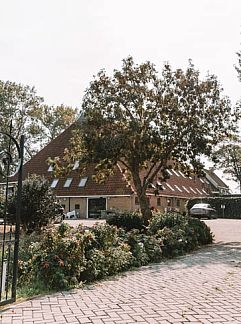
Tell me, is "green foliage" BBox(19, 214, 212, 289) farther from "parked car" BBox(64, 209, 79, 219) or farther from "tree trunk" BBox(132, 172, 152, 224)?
"parked car" BBox(64, 209, 79, 219)

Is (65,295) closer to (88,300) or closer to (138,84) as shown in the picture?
(88,300)

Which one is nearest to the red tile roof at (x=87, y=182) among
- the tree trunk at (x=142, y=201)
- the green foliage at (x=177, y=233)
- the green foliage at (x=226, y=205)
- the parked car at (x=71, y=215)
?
the parked car at (x=71, y=215)

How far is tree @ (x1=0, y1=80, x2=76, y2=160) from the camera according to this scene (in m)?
49.1

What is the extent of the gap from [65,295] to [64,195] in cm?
3343

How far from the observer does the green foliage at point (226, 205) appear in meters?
45.0

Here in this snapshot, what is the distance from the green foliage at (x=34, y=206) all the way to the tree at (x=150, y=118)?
8.98 ft

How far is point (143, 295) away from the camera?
7500 millimetres

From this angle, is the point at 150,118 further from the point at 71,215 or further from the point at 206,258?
the point at 71,215

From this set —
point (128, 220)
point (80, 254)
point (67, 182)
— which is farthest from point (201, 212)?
point (80, 254)

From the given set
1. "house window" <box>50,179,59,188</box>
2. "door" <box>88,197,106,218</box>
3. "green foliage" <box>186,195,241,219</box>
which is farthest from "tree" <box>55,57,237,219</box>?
"green foliage" <box>186,195,241,219</box>

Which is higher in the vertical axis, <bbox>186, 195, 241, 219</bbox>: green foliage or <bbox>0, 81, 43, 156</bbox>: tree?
<bbox>0, 81, 43, 156</bbox>: tree

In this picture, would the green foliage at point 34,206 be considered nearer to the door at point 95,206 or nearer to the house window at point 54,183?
the door at point 95,206

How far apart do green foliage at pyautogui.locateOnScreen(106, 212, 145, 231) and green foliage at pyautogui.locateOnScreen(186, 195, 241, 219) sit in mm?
26660

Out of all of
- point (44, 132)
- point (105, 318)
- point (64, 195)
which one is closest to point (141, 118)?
point (105, 318)
